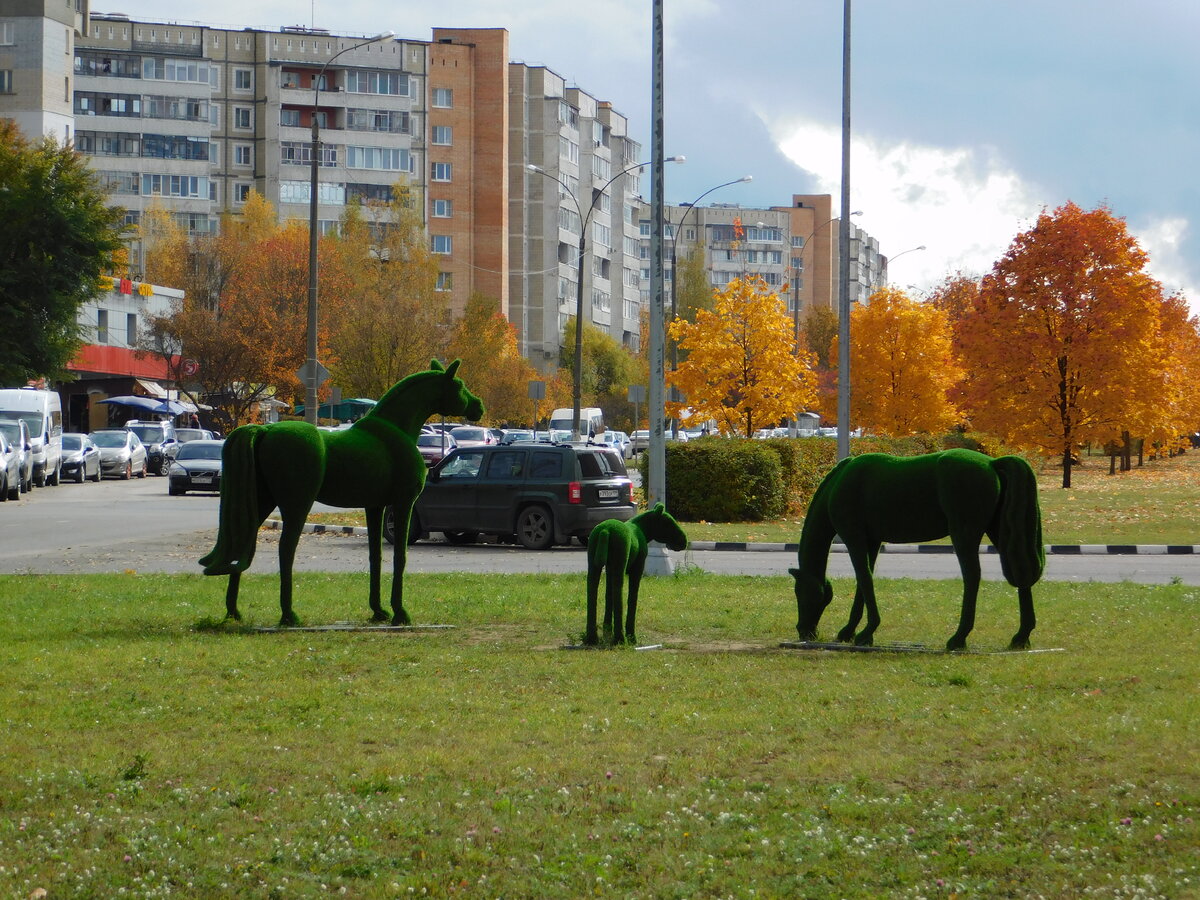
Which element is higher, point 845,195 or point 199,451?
point 845,195

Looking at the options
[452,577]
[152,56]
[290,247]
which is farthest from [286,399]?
[452,577]

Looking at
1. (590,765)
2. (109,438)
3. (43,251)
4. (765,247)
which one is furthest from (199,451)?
(765,247)

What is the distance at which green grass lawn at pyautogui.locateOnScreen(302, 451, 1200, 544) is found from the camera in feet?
83.2

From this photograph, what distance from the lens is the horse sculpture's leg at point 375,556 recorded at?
13016mm

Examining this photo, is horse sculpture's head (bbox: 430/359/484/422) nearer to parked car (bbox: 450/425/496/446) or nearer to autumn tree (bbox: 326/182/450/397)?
parked car (bbox: 450/425/496/446)

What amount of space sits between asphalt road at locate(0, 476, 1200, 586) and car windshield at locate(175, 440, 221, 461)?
401 inches

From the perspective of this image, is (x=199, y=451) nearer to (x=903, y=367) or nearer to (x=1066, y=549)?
(x=903, y=367)

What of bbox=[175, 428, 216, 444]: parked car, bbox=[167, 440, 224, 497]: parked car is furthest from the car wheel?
bbox=[175, 428, 216, 444]: parked car

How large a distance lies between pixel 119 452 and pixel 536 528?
1169 inches

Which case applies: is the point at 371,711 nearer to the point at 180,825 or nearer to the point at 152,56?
the point at 180,825

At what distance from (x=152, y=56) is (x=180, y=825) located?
314 feet

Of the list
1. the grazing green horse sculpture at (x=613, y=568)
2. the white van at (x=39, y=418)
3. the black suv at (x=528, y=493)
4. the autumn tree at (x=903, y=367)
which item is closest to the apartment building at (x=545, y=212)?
the autumn tree at (x=903, y=367)

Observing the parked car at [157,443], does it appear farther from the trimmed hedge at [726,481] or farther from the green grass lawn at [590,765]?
the green grass lawn at [590,765]

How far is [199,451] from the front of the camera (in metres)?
40.3
